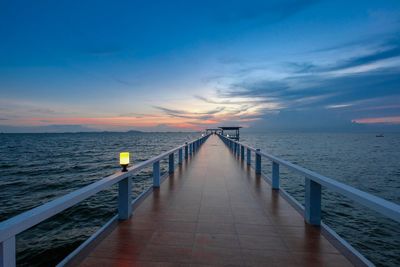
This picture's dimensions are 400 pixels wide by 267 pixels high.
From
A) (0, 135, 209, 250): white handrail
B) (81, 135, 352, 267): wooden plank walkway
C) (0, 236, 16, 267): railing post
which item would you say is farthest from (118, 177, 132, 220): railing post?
(0, 236, 16, 267): railing post

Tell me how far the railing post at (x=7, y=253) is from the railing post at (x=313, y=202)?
143 inches

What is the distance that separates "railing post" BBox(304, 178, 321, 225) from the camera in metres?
3.66

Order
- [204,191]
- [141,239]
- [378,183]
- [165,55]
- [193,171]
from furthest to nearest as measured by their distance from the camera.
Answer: [165,55]
[378,183]
[193,171]
[204,191]
[141,239]

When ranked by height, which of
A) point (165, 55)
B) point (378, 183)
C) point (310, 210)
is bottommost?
point (378, 183)

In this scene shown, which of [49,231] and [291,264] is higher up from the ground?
[291,264]

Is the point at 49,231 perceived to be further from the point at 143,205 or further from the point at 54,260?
the point at 143,205

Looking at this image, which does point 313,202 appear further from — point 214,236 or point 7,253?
point 7,253

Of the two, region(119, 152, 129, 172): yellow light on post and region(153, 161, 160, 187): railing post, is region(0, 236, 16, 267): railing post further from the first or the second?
region(153, 161, 160, 187): railing post

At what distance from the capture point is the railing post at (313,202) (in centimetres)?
366

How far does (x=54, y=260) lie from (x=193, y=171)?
15.5 ft

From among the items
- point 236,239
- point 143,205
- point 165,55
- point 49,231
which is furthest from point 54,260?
point 165,55

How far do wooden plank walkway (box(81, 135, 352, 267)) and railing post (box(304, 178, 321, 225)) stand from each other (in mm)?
159

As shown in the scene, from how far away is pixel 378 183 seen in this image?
52.0ft

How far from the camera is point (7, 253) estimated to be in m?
1.70
